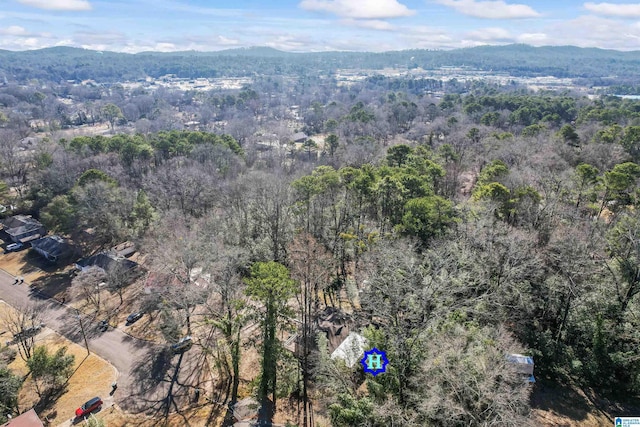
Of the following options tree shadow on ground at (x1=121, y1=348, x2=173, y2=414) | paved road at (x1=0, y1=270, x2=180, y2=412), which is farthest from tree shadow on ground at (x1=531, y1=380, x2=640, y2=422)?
paved road at (x1=0, y1=270, x2=180, y2=412)

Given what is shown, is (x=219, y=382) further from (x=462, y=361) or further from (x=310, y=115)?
(x=310, y=115)

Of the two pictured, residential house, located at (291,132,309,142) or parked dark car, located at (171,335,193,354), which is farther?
residential house, located at (291,132,309,142)

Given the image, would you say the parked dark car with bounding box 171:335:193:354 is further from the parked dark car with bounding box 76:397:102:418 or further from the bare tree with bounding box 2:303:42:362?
the bare tree with bounding box 2:303:42:362

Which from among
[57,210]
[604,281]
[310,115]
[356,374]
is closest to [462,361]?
[356,374]

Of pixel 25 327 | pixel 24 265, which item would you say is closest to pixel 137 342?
pixel 25 327

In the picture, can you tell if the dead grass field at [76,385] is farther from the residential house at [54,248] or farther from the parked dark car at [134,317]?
the residential house at [54,248]

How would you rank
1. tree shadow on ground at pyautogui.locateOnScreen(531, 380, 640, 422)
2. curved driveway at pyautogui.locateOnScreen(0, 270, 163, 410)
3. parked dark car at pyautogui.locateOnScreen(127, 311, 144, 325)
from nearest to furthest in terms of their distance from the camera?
A: tree shadow on ground at pyautogui.locateOnScreen(531, 380, 640, 422)
curved driveway at pyautogui.locateOnScreen(0, 270, 163, 410)
parked dark car at pyautogui.locateOnScreen(127, 311, 144, 325)

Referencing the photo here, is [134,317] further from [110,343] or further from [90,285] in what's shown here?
[90,285]
